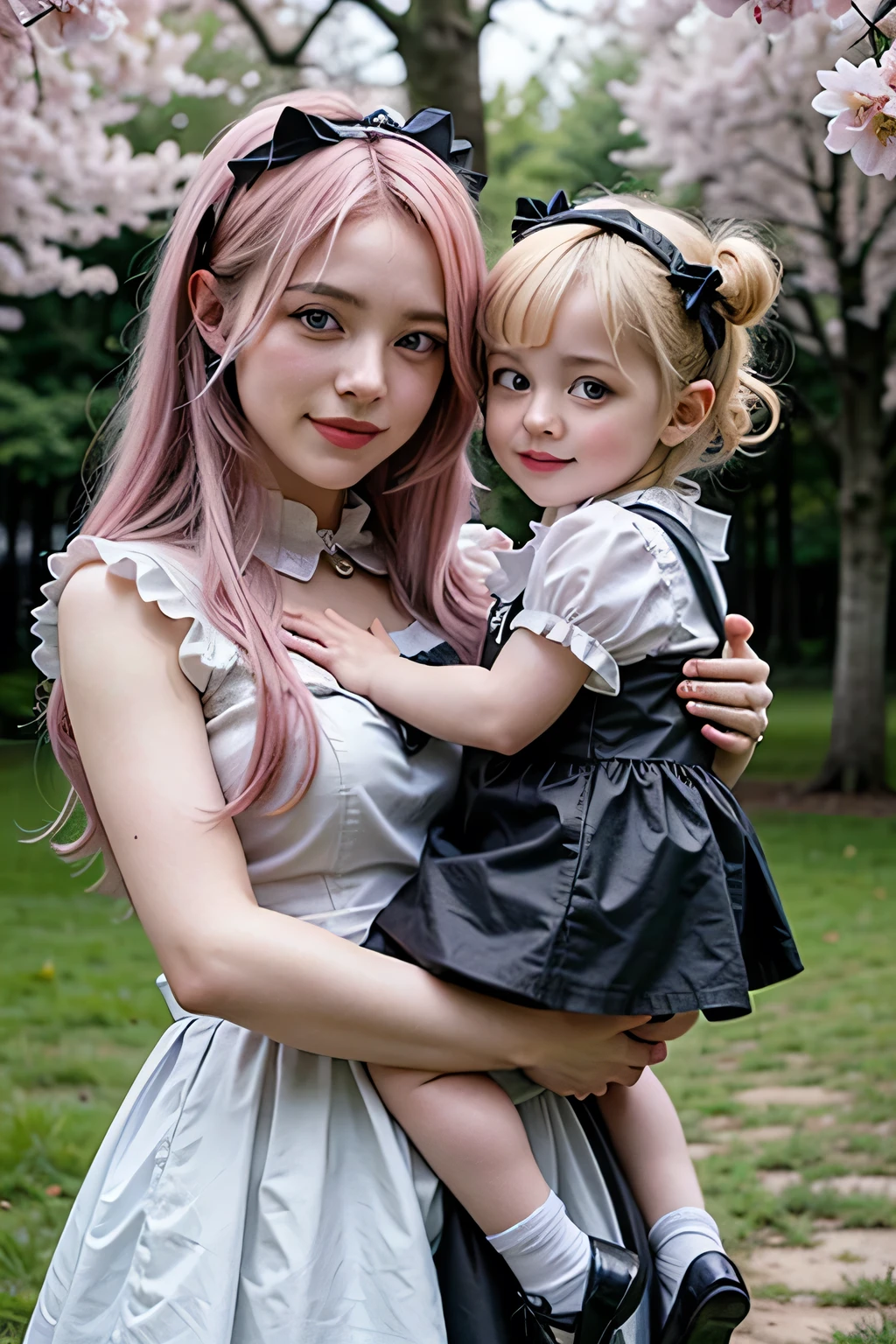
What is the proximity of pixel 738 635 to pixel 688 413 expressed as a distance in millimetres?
326

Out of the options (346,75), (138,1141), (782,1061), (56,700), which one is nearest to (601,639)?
(56,700)

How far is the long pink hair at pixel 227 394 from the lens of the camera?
1.68m

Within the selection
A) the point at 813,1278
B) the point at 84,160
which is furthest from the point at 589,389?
the point at 84,160

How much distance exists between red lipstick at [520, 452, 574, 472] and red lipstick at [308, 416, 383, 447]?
0.22 meters

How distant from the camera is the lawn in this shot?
150 inches

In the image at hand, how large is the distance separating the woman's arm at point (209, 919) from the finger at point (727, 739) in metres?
0.38

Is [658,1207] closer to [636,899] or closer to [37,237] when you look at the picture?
[636,899]

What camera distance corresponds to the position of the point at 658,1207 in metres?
1.85

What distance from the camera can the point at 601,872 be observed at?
162cm

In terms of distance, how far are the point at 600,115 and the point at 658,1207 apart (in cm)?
1385

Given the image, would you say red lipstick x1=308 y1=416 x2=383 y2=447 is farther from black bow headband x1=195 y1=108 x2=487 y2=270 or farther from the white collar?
black bow headband x1=195 y1=108 x2=487 y2=270

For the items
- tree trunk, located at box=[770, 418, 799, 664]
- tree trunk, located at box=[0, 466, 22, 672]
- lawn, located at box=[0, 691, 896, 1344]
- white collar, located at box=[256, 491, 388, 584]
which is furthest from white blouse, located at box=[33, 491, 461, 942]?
tree trunk, located at box=[770, 418, 799, 664]

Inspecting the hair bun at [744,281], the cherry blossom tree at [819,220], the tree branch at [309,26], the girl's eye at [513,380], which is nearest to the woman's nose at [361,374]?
the girl's eye at [513,380]

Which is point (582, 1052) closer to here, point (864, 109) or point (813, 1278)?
point (864, 109)
